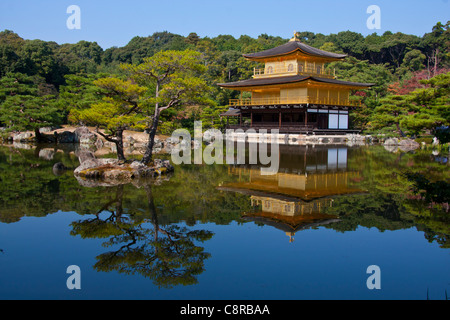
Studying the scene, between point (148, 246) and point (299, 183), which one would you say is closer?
point (148, 246)

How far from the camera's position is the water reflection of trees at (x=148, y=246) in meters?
5.56

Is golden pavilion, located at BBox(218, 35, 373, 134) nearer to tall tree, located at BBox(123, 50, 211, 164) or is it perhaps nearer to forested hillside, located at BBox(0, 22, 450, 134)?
forested hillside, located at BBox(0, 22, 450, 134)

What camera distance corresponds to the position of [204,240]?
7.00 meters

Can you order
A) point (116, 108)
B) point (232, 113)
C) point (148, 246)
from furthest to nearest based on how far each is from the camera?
point (232, 113)
point (116, 108)
point (148, 246)

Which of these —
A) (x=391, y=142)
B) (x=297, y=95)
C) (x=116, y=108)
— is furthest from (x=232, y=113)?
(x=116, y=108)

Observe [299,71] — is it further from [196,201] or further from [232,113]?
[196,201]

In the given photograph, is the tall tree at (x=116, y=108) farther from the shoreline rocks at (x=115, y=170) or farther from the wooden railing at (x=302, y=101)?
the wooden railing at (x=302, y=101)

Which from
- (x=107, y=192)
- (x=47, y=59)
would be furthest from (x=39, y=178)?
(x=47, y=59)

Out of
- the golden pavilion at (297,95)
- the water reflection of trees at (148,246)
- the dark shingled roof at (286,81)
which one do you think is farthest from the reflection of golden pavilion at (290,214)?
the dark shingled roof at (286,81)

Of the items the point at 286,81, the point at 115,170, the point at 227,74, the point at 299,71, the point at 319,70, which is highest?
the point at 227,74

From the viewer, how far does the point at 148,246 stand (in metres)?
6.51

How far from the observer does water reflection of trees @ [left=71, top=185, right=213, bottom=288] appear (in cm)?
556

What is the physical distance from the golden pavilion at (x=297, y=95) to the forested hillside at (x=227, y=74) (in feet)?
10.9

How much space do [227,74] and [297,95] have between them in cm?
2475
